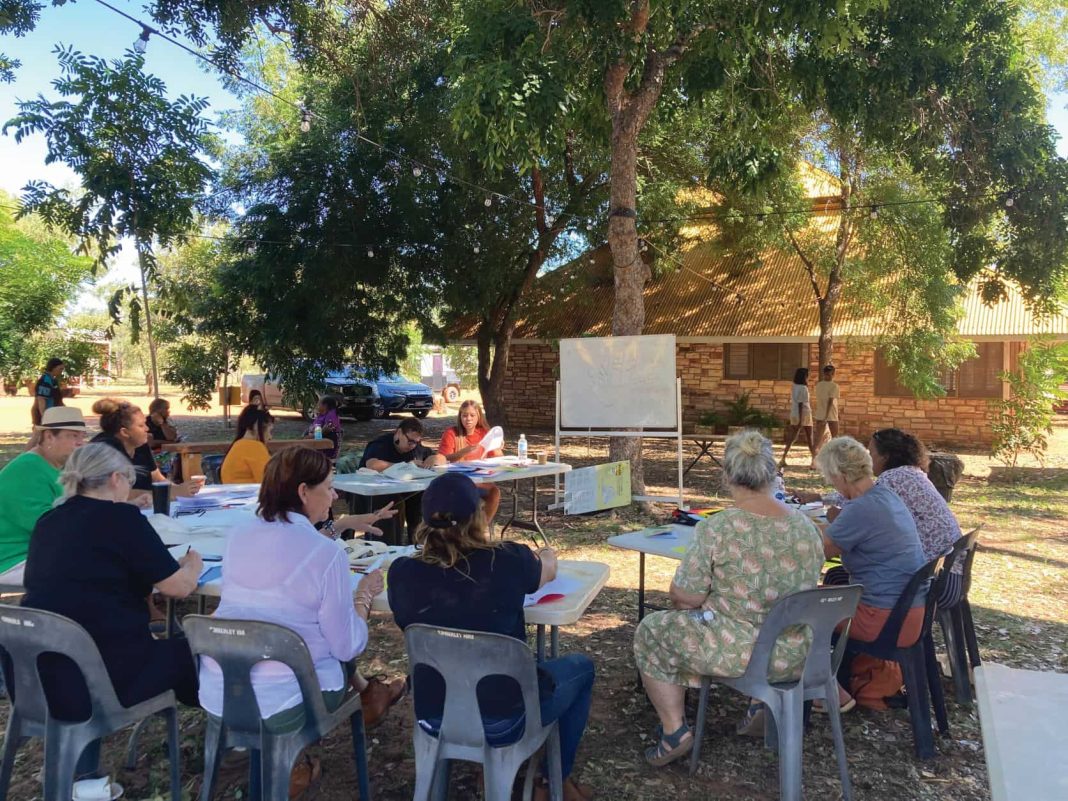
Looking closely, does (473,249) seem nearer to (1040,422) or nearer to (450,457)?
(450,457)

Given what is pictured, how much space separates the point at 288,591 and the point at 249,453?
12.7ft

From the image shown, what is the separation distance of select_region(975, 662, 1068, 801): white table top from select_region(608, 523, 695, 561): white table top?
5.97 feet

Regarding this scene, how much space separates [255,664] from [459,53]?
7147mm

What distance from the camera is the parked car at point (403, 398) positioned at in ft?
84.3

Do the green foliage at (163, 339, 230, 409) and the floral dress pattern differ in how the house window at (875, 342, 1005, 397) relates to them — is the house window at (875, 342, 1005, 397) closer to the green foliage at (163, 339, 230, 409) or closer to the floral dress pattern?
the floral dress pattern

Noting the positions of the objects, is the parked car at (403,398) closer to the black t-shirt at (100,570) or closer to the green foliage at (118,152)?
the green foliage at (118,152)

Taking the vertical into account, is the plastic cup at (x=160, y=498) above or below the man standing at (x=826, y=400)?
below

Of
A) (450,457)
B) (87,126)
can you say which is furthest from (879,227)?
(87,126)

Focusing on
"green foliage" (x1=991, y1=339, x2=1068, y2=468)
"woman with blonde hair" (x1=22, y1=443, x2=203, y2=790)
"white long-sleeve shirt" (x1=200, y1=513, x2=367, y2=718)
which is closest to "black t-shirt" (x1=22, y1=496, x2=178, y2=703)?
"woman with blonde hair" (x1=22, y1=443, x2=203, y2=790)

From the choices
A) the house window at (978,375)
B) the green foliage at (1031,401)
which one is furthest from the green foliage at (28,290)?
the house window at (978,375)

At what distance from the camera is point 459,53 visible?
8.18 metres

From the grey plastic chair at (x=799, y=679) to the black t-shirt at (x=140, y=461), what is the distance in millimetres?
Result: 3687

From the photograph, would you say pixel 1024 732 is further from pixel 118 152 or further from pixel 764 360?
pixel 764 360

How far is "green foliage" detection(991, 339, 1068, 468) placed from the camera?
11539mm
